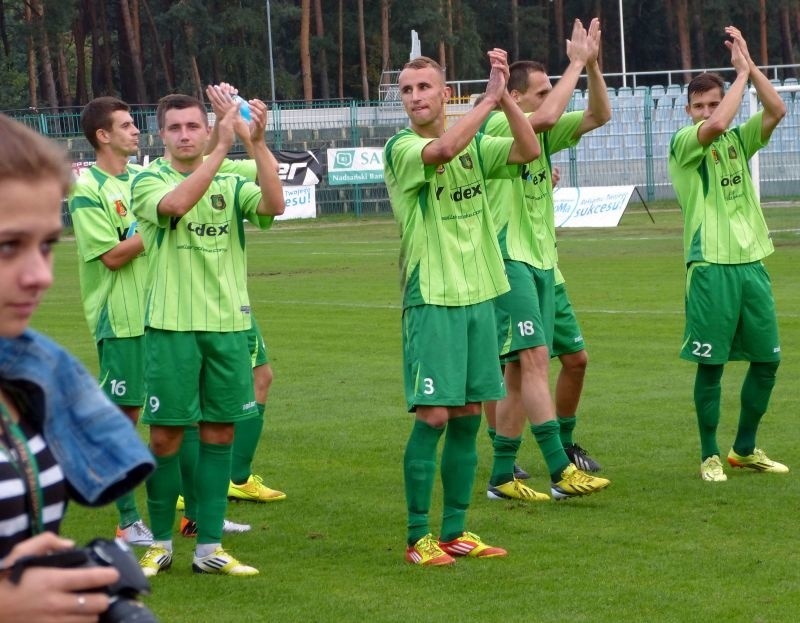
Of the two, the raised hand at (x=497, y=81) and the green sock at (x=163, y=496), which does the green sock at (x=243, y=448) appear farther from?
the raised hand at (x=497, y=81)

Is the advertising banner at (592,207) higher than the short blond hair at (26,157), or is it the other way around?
the short blond hair at (26,157)

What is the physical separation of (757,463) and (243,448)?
2.95 m

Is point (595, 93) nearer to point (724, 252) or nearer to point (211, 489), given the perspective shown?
point (724, 252)

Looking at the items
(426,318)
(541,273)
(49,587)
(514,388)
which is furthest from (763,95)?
(49,587)

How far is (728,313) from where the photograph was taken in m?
8.21

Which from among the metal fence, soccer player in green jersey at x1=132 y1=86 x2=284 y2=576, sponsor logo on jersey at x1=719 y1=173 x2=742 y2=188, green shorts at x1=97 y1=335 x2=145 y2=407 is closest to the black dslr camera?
soccer player in green jersey at x1=132 y1=86 x2=284 y2=576

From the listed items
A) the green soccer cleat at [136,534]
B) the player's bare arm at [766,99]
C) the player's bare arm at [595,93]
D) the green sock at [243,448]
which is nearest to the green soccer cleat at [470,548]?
the green soccer cleat at [136,534]

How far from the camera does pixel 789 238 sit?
82.0ft

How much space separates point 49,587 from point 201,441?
4.49 meters

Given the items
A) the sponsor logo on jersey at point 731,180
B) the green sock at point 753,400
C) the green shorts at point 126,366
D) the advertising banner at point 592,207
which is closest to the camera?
the green shorts at point 126,366

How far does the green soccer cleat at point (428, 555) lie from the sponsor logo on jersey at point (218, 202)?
1752 mm

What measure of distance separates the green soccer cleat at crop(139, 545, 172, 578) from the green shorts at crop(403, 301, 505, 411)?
131 cm

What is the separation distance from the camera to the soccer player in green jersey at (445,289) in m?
6.56

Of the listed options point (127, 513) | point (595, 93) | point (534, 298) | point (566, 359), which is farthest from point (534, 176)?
point (127, 513)
